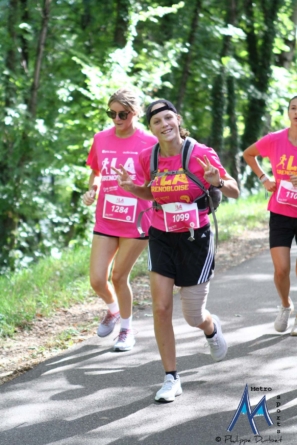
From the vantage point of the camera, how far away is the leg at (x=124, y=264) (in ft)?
22.1

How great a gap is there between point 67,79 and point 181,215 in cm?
920

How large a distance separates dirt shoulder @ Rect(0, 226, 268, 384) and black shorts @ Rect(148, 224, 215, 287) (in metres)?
1.52

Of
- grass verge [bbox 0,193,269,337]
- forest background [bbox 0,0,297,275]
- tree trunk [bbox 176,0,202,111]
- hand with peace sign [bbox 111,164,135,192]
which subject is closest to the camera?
hand with peace sign [bbox 111,164,135,192]

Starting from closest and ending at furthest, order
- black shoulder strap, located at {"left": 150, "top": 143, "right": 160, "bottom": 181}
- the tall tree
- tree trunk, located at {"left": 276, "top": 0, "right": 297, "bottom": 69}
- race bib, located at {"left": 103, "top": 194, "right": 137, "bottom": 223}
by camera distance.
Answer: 1. black shoulder strap, located at {"left": 150, "top": 143, "right": 160, "bottom": 181}
2. race bib, located at {"left": 103, "top": 194, "right": 137, "bottom": 223}
3. the tall tree
4. tree trunk, located at {"left": 276, "top": 0, "right": 297, "bottom": 69}

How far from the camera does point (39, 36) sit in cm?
1355

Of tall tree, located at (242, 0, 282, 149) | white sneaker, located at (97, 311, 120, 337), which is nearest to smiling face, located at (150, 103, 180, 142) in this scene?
white sneaker, located at (97, 311, 120, 337)

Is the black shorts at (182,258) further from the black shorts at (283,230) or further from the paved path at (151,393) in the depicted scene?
the black shorts at (283,230)

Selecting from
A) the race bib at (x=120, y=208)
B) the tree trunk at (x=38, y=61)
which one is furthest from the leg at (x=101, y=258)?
the tree trunk at (x=38, y=61)

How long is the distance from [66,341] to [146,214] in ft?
4.37

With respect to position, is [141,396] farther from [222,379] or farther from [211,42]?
[211,42]

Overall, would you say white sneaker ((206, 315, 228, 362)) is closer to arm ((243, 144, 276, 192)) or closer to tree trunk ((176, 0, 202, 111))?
arm ((243, 144, 276, 192))

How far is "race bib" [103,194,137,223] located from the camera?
6.67 m

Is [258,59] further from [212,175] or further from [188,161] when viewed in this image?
[212,175]

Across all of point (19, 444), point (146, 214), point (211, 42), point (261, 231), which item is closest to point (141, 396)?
point (19, 444)
